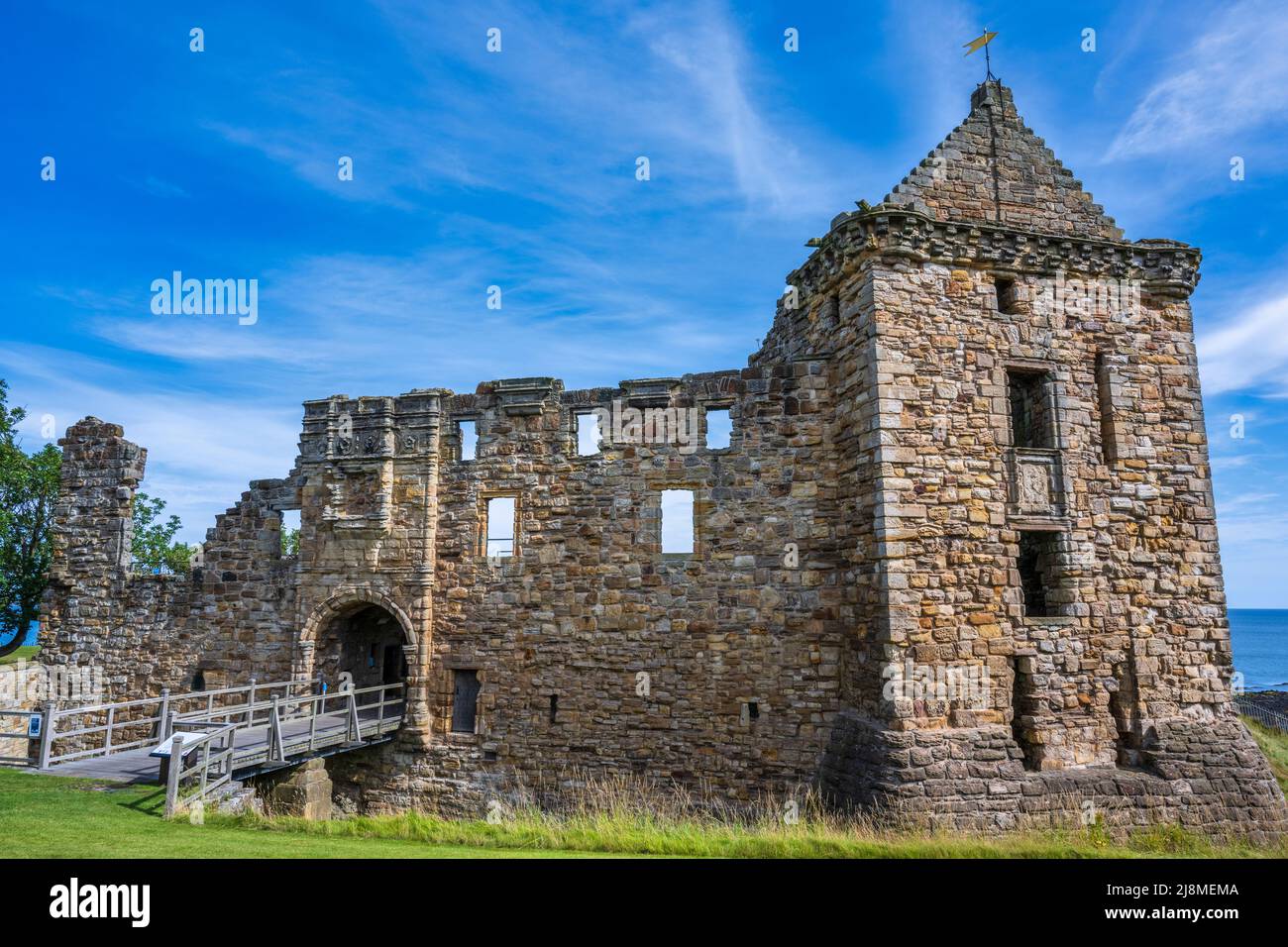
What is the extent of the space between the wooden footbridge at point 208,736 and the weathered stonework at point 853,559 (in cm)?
84

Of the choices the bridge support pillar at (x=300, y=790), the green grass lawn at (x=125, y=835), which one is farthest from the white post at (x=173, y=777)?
the bridge support pillar at (x=300, y=790)

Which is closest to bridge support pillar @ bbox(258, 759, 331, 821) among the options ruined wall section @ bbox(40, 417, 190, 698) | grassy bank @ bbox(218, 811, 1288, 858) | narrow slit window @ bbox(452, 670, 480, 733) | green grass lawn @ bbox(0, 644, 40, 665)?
grassy bank @ bbox(218, 811, 1288, 858)

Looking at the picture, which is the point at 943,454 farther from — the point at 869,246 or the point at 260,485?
the point at 260,485

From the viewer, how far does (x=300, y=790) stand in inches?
515

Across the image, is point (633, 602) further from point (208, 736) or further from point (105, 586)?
point (105, 586)

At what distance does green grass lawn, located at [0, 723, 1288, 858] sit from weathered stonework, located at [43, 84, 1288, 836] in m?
0.64

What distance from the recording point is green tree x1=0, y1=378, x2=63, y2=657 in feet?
67.3

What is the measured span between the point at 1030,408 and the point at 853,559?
4.14m

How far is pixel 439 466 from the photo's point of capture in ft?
52.6

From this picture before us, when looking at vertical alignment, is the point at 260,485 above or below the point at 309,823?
above

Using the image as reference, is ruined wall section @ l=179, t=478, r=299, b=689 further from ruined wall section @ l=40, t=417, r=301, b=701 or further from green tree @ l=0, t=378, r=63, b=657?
green tree @ l=0, t=378, r=63, b=657
